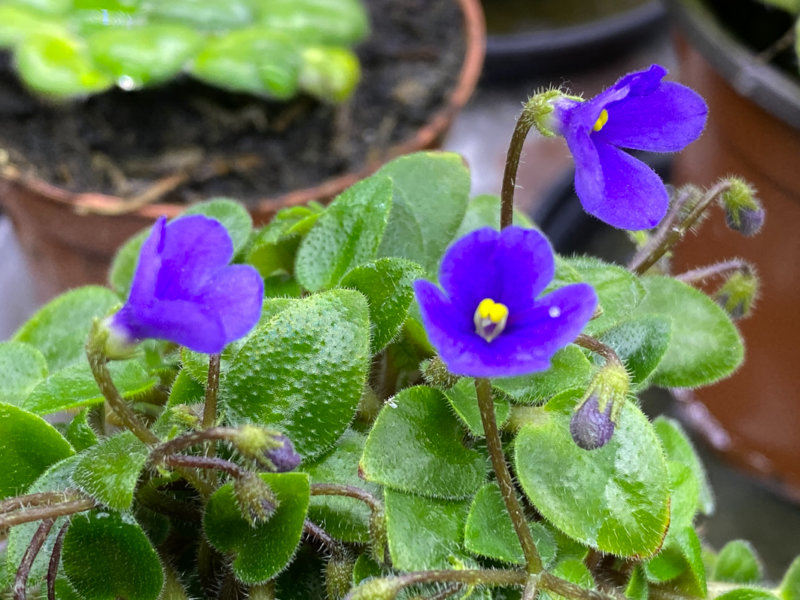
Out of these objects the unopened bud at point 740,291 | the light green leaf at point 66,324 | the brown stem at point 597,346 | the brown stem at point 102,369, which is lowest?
the light green leaf at point 66,324

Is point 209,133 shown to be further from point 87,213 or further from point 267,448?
point 267,448

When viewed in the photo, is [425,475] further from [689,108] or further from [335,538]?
[689,108]

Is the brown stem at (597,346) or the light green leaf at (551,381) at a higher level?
the brown stem at (597,346)

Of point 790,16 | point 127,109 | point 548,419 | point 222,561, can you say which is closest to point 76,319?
point 222,561

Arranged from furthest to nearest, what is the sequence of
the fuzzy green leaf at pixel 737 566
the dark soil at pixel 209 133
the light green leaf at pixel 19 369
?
1. the dark soil at pixel 209 133
2. the fuzzy green leaf at pixel 737 566
3. the light green leaf at pixel 19 369

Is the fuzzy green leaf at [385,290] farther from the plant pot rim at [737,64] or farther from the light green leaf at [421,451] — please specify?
the plant pot rim at [737,64]

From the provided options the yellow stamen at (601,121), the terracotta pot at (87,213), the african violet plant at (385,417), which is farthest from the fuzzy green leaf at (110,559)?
the terracotta pot at (87,213)

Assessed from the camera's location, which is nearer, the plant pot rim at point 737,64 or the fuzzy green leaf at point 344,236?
the fuzzy green leaf at point 344,236

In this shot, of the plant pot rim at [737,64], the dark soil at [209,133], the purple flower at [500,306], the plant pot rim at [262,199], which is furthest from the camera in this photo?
the dark soil at [209,133]
